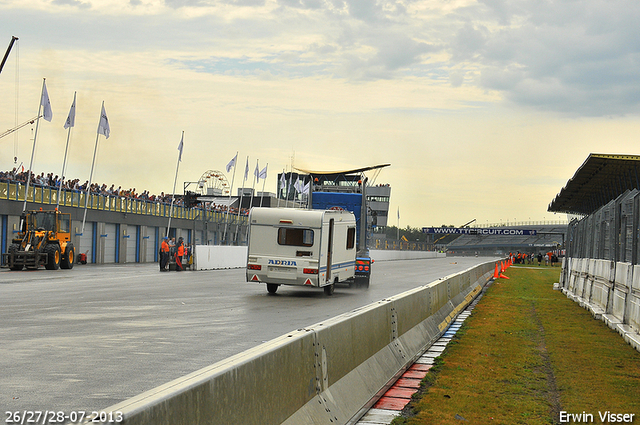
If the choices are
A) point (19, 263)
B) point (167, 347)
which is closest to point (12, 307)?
point (167, 347)

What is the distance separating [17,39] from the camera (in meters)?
35.9

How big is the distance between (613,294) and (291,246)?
30.0 feet

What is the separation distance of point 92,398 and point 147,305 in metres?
11.0

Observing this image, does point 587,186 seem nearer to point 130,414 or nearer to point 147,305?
point 147,305

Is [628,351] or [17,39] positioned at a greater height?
[17,39]

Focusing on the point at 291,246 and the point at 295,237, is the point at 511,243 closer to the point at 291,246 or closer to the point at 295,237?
the point at 295,237

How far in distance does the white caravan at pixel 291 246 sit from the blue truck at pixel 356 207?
229 inches

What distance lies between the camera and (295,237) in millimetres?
21547

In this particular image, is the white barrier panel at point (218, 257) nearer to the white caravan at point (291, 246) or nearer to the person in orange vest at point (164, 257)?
the person in orange vest at point (164, 257)

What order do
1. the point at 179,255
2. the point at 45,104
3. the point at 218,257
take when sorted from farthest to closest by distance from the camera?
1. the point at 218,257
2. the point at 45,104
3. the point at 179,255

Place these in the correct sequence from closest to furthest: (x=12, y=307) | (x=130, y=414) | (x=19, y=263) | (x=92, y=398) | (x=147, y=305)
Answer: (x=130, y=414) < (x=92, y=398) < (x=12, y=307) < (x=147, y=305) < (x=19, y=263)

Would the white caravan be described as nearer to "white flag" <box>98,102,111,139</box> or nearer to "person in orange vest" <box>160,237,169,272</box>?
"person in orange vest" <box>160,237,169,272</box>

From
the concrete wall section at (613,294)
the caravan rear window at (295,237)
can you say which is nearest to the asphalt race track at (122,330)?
the caravan rear window at (295,237)

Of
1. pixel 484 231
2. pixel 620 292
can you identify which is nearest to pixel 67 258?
pixel 620 292
